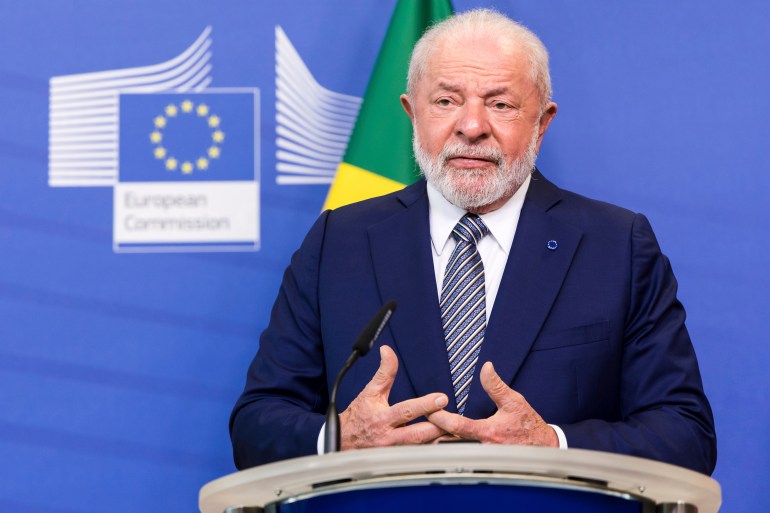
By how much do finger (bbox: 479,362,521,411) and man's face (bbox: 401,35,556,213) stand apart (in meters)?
0.69

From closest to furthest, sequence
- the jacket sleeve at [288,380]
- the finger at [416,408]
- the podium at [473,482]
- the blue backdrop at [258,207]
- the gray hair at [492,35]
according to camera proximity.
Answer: the podium at [473,482] → the finger at [416,408] → the jacket sleeve at [288,380] → the gray hair at [492,35] → the blue backdrop at [258,207]

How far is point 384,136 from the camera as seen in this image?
3.19 metres

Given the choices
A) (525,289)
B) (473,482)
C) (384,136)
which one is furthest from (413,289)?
(473,482)

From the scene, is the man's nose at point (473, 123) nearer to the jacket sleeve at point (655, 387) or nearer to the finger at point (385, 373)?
the jacket sleeve at point (655, 387)

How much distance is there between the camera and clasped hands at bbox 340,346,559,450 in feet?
6.17

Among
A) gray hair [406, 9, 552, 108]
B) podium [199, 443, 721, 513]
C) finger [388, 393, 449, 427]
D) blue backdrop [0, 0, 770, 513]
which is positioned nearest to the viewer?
podium [199, 443, 721, 513]

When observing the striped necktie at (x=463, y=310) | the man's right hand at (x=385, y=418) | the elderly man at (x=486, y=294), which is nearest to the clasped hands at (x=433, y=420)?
the man's right hand at (x=385, y=418)

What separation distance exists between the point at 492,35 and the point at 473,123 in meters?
0.24

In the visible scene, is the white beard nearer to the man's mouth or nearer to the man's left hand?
the man's mouth

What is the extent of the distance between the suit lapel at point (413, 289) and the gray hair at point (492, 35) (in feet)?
1.02

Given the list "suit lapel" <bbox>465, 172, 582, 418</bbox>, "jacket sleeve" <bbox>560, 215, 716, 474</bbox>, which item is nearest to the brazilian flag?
"suit lapel" <bbox>465, 172, 582, 418</bbox>

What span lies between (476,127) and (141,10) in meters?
1.31

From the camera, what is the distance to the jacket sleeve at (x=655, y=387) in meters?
2.12

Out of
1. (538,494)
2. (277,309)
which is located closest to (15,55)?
(277,309)
